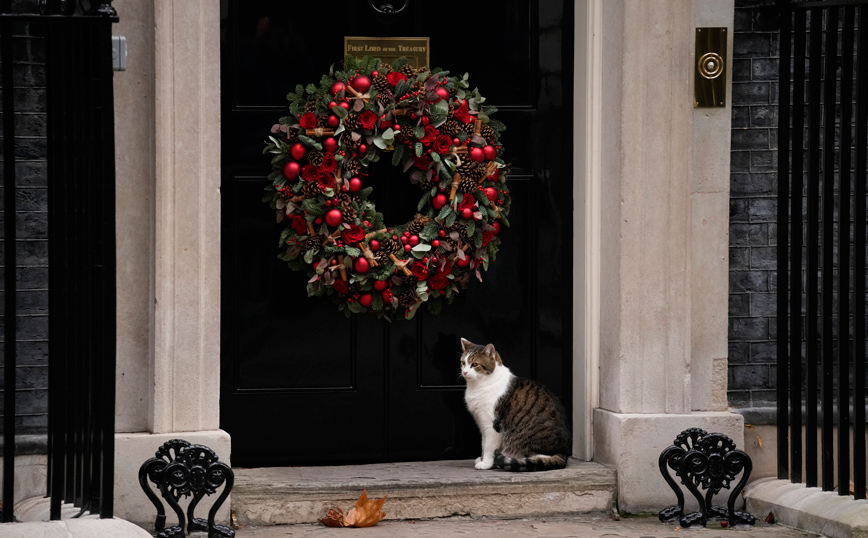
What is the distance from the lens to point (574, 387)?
6766 millimetres

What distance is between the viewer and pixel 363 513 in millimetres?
5785

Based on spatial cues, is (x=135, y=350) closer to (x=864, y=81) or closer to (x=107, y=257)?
(x=107, y=257)

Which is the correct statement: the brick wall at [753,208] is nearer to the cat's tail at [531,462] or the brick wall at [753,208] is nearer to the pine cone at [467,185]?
the cat's tail at [531,462]

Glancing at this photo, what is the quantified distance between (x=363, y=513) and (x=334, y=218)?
4.98 ft

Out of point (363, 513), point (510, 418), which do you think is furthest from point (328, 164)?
point (363, 513)

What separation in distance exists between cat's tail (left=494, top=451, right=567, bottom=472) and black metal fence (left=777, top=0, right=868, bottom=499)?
1.21m

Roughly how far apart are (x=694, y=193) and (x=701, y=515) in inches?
67.9

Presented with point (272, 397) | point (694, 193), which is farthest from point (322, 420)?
point (694, 193)

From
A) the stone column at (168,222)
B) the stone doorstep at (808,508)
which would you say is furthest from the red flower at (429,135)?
the stone doorstep at (808,508)

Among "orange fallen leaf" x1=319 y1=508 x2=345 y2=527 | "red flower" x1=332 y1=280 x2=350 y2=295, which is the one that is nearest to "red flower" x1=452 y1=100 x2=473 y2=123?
"red flower" x1=332 y1=280 x2=350 y2=295

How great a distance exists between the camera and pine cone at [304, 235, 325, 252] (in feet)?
20.1

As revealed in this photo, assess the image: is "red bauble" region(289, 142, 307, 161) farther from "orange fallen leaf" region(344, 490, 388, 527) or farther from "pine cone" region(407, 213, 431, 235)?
"orange fallen leaf" region(344, 490, 388, 527)

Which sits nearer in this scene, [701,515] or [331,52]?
[701,515]

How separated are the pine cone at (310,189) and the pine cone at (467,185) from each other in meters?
0.76
